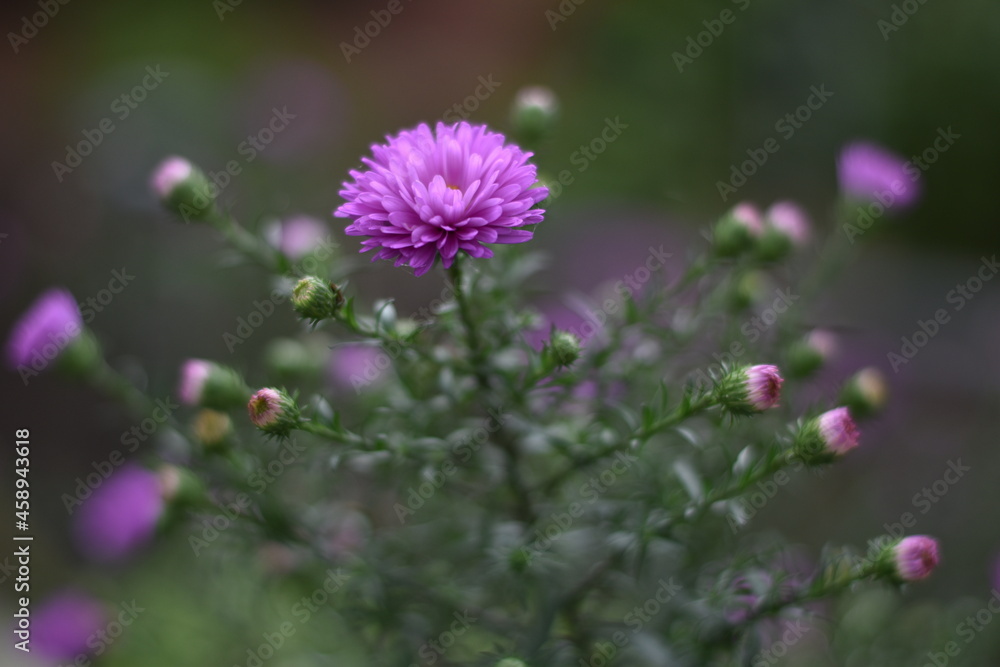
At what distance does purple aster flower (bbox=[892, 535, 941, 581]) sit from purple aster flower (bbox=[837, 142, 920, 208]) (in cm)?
52

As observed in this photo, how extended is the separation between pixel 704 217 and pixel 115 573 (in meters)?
1.92

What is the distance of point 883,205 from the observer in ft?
3.45

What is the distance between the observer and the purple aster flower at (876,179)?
1.04 m

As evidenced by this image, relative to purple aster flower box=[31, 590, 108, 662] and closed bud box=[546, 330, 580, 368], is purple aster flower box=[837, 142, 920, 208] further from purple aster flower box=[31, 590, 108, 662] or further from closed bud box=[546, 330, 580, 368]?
purple aster flower box=[31, 590, 108, 662]

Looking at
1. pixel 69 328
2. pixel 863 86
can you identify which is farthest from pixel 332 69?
pixel 69 328

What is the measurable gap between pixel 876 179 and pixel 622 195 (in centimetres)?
165

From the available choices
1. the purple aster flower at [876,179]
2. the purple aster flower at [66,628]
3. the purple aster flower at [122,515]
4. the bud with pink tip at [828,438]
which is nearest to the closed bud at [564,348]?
the bud with pink tip at [828,438]

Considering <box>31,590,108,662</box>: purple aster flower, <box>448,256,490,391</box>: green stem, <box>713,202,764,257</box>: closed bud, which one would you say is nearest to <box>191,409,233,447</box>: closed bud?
<box>448,256,490,391</box>: green stem

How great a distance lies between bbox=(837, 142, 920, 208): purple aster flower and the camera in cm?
104

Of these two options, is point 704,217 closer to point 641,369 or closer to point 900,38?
point 900,38

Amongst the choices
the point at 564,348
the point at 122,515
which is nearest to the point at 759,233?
the point at 564,348

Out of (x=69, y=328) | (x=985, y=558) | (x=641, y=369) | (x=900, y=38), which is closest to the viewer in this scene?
(x=641, y=369)

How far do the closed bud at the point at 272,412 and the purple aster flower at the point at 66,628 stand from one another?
3.15ft

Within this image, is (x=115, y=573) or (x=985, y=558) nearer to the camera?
(x=985, y=558)
